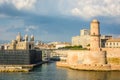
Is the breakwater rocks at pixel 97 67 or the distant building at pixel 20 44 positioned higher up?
the distant building at pixel 20 44

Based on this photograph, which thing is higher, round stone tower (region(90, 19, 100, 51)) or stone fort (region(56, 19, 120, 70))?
round stone tower (region(90, 19, 100, 51))

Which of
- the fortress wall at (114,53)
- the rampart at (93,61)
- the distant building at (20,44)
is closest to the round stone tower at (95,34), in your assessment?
the rampart at (93,61)

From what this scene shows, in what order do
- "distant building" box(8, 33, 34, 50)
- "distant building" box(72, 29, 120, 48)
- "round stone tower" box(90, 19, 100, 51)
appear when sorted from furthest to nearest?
"distant building" box(8, 33, 34, 50), "distant building" box(72, 29, 120, 48), "round stone tower" box(90, 19, 100, 51)

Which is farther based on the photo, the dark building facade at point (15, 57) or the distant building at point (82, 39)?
the distant building at point (82, 39)

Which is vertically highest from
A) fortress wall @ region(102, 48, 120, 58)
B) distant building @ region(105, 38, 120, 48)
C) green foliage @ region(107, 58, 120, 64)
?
distant building @ region(105, 38, 120, 48)

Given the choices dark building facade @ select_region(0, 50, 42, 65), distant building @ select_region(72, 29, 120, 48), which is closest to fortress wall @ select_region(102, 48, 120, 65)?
distant building @ select_region(72, 29, 120, 48)

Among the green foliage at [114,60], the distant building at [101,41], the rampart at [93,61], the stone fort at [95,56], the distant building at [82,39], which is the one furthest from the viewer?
the distant building at [82,39]

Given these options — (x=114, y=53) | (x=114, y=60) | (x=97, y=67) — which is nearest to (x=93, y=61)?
(x=97, y=67)

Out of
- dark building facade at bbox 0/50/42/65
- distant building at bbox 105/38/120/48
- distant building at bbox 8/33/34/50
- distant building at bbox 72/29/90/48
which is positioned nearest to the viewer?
dark building facade at bbox 0/50/42/65

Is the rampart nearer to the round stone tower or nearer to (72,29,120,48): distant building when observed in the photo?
the round stone tower

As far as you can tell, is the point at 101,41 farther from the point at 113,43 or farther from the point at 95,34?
the point at 95,34

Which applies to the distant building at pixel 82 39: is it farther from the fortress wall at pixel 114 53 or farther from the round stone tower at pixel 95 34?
the round stone tower at pixel 95 34

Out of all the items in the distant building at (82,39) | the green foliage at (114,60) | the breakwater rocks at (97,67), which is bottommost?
the breakwater rocks at (97,67)

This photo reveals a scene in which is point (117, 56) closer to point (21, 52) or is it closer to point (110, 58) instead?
point (110, 58)
